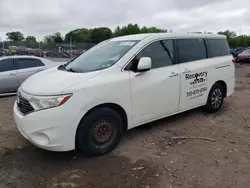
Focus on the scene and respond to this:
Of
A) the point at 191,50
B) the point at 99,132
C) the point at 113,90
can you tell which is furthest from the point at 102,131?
the point at 191,50

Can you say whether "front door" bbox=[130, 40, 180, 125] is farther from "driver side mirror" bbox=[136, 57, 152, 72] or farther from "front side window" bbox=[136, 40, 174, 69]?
"driver side mirror" bbox=[136, 57, 152, 72]

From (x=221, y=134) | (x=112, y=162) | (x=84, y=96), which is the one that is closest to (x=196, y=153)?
(x=221, y=134)

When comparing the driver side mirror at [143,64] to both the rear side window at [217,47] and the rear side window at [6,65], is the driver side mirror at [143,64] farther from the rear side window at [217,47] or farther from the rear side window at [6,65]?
the rear side window at [6,65]

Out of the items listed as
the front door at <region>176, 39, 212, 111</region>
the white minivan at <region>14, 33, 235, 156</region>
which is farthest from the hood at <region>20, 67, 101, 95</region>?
the front door at <region>176, 39, 212, 111</region>

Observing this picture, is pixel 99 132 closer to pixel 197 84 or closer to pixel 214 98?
pixel 197 84

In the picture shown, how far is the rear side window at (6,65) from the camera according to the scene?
7.72m

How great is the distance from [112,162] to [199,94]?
8.08ft

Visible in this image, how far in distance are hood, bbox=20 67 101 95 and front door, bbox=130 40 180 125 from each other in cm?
76

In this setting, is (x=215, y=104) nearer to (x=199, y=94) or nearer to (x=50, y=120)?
(x=199, y=94)

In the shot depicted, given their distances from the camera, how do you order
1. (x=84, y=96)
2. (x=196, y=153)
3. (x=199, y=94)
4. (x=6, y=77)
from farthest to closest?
1. (x=6, y=77)
2. (x=199, y=94)
3. (x=196, y=153)
4. (x=84, y=96)

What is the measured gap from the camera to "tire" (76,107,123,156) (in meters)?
3.25

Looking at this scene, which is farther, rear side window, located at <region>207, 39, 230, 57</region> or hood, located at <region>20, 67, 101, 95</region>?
rear side window, located at <region>207, 39, 230, 57</region>

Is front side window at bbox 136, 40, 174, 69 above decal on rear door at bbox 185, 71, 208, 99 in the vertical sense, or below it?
above

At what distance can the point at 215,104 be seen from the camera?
537 cm
